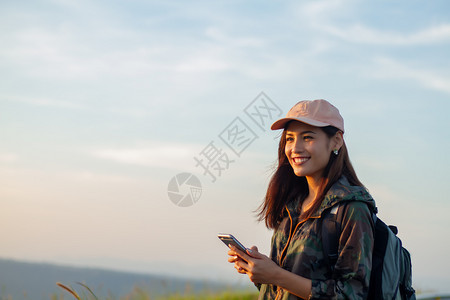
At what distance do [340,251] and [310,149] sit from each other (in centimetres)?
59

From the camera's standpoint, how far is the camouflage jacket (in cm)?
255

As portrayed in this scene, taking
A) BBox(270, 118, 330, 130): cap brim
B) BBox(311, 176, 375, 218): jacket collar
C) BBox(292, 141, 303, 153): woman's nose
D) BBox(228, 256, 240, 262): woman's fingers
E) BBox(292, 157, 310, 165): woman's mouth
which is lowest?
BBox(228, 256, 240, 262): woman's fingers

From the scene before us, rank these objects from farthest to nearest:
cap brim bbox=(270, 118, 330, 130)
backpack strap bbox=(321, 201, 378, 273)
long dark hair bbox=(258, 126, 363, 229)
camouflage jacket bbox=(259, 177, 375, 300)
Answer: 1. long dark hair bbox=(258, 126, 363, 229)
2. cap brim bbox=(270, 118, 330, 130)
3. backpack strap bbox=(321, 201, 378, 273)
4. camouflage jacket bbox=(259, 177, 375, 300)

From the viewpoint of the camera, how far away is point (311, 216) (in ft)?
9.14

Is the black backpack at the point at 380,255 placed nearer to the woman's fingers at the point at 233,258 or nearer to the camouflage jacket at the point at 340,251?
the camouflage jacket at the point at 340,251

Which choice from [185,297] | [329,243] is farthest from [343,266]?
[185,297]

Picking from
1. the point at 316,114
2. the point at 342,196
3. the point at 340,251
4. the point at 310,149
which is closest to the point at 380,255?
the point at 340,251

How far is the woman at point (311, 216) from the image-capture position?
2.57m

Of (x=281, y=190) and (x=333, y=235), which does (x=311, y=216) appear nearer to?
(x=333, y=235)

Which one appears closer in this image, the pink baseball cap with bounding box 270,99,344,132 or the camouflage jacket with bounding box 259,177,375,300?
the camouflage jacket with bounding box 259,177,375,300

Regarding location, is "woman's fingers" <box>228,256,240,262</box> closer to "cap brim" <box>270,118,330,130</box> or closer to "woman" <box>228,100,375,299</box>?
"woman" <box>228,100,375,299</box>

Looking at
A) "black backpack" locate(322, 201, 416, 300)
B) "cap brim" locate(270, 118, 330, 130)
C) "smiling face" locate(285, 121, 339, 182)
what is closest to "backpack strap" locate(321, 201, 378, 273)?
"black backpack" locate(322, 201, 416, 300)

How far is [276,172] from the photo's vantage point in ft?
11.0

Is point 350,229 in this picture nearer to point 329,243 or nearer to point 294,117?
point 329,243
